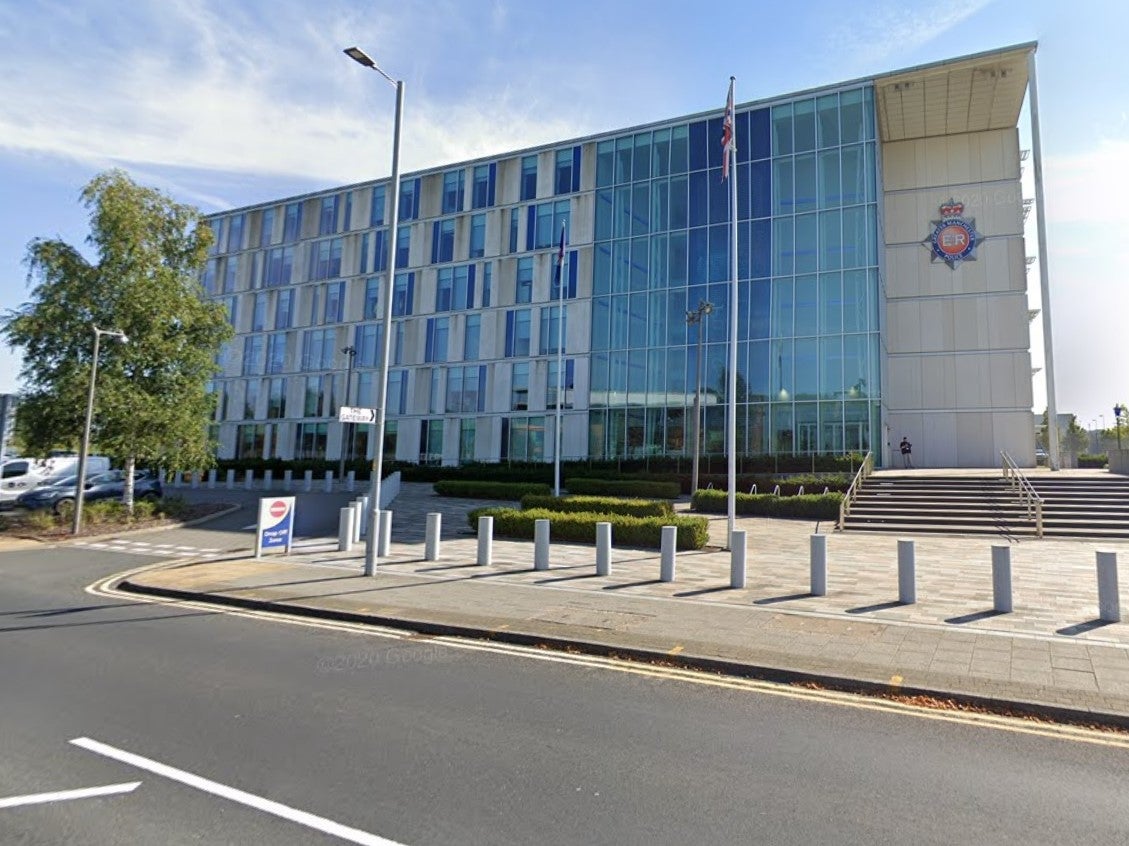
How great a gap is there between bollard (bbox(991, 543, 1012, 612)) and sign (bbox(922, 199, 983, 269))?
35120 millimetres

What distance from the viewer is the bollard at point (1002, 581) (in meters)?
8.95

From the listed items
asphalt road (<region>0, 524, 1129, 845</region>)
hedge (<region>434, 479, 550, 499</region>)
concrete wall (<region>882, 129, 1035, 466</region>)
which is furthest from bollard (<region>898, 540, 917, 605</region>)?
concrete wall (<region>882, 129, 1035, 466</region>)

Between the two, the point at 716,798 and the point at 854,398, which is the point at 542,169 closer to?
the point at 854,398

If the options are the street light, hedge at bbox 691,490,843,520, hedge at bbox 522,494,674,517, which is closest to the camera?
hedge at bbox 522,494,674,517

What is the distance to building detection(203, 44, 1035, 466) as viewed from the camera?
35406 millimetres

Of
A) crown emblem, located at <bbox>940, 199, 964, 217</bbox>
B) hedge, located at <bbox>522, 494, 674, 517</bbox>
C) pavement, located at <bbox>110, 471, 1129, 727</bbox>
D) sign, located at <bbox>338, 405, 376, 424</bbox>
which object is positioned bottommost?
pavement, located at <bbox>110, 471, 1129, 727</bbox>

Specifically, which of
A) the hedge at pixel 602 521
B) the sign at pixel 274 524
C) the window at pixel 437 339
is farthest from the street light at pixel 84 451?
the window at pixel 437 339

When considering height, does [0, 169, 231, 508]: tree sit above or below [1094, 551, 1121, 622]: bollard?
above

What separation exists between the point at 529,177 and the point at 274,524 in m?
35.4

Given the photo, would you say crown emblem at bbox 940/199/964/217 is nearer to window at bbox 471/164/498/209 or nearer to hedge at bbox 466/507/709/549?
window at bbox 471/164/498/209

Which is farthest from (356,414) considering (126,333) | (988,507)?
(988,507)

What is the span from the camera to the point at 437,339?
4550 centimetres

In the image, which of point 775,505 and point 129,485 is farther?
point 775,505

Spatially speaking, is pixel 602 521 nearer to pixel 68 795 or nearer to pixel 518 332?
pixel 68 795
